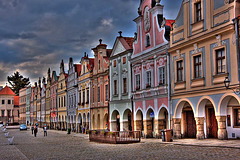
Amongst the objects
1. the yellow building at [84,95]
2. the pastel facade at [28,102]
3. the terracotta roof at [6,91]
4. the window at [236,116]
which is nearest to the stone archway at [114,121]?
the yellow building at [84,95]

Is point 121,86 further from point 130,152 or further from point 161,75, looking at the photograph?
point 130,152

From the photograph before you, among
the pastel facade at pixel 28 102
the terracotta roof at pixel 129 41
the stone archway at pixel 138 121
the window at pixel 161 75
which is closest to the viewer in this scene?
the window at pixel 161 75

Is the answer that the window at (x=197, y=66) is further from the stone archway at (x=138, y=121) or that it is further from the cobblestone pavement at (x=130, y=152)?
the stone archway at (x=138, y=121)

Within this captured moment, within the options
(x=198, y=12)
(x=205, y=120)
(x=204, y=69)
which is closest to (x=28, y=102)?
(x=205, y=120)

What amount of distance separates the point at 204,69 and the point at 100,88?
78.6 ft

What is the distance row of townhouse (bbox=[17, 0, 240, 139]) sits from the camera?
2378 cm

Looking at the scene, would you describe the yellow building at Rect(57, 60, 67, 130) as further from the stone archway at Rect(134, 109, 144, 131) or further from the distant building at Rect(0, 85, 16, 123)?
the distant building at Rect(0, 85, 16, 123)

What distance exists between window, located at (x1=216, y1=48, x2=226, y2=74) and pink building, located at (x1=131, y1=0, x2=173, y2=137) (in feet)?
23.0

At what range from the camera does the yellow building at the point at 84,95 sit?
2077 inches

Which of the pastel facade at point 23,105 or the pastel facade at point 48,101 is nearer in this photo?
the pastel facade at point 48,101

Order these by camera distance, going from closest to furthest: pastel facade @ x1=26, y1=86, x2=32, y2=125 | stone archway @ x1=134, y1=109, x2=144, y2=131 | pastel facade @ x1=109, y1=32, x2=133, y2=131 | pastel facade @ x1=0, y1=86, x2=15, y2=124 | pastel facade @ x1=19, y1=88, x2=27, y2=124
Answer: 1. stone archway @ x1=134, y1=109, x2=144, y2=131
2. pastel facade @ x1=109, y1=32, x2=133, y2=131
3. pastel facade @ x1=26, y1=86, x2=32, y2=125
4. pastel facade @ x1=19, y1=88, x2=27, y2=124
5. pastel facade @ x1=0, y1=86, x2=15, y2=124

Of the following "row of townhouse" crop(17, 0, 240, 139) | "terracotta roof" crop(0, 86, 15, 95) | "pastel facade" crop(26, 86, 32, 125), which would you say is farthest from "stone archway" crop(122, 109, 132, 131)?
"terracotta roof" crop(0, 86, 15, 95)

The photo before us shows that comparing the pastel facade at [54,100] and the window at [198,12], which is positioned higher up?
the window at [198,12]

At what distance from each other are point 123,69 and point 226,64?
17.9 m
